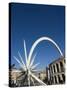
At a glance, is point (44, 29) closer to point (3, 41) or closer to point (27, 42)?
point (27, 42)

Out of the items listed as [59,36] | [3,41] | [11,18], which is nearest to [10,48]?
[3,41]

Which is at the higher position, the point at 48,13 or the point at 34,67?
the point at 48,13

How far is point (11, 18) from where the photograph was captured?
2.73 m

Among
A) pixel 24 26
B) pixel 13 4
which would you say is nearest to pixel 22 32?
pixel 24 26

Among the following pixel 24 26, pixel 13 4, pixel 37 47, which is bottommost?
pixel 37 47

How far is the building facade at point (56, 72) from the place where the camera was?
2.84 m

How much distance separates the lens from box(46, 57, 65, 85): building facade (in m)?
2.84

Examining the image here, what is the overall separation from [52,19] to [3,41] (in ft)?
1.63

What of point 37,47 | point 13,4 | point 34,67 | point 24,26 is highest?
point 13,4

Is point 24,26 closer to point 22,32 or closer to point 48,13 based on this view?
point 22,32

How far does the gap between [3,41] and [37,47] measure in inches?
12.3

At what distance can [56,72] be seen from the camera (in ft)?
9.42

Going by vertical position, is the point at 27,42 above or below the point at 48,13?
below

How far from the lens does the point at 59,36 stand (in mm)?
2873
